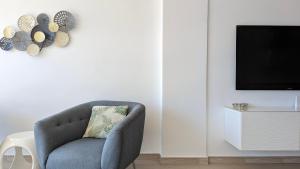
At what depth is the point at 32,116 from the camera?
3662 mm

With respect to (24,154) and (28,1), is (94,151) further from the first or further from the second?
(28,1)

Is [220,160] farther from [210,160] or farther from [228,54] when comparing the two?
[228,54]

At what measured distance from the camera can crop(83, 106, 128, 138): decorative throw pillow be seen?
3062 millimetres

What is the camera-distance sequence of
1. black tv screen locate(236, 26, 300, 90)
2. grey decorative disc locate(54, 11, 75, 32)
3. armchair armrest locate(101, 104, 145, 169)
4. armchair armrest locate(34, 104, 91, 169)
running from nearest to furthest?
armchair armrest locate(101, 104, 145, 169) < armchair armrest locate(34, 104, 91, 169) < black tv screen locate(236, 26, 300, 90) < grey decorative disc locate(54, 11, 75, 32)

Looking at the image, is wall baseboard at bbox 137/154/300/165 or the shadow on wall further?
the shadow on wall

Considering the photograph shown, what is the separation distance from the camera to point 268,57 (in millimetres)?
3469

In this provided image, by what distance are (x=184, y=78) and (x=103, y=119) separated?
101 centimetres

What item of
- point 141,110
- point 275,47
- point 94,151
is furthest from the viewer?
point 275,47

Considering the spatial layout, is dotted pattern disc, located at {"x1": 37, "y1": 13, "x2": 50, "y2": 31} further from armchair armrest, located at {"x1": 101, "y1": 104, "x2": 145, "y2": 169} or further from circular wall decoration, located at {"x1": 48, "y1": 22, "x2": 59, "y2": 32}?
armchair armrest, located at {"x1": 101, "y1": 104, "x2": 145, "y2": 169}

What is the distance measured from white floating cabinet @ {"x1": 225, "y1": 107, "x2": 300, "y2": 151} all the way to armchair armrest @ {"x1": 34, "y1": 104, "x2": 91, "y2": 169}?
5.12 feet

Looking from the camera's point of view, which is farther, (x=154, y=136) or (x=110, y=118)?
(x=154, y=136)

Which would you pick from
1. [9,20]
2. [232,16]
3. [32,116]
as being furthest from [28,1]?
[232,16]

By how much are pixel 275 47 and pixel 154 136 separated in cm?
165

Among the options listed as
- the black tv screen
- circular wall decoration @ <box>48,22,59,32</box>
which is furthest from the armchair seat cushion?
the black tv screen
